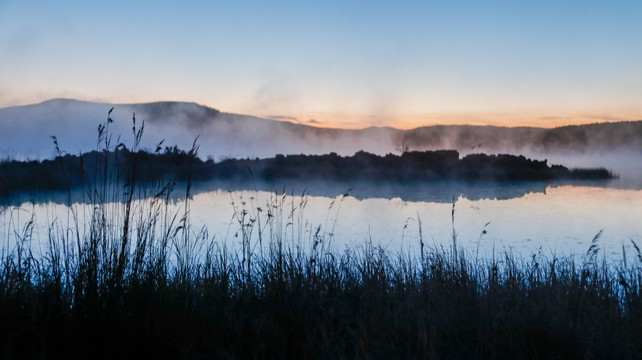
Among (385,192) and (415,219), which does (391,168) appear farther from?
(415,219)

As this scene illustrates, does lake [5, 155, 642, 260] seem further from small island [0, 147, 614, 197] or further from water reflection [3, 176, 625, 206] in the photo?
small island [0, 147, 614, 197]

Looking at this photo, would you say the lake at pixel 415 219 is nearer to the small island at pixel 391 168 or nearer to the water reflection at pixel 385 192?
the water reflection at pixel 385 192

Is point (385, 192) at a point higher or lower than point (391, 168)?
lower

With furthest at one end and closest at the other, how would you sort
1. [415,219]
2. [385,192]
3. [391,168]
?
[391,168], [385,192], [415,219]

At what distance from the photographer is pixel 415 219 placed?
37.6 ft

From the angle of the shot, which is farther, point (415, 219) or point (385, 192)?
point (385, 192)

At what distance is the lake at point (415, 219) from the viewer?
8164mm

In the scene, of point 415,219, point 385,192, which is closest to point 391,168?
point 385,192

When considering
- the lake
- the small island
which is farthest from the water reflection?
the small island

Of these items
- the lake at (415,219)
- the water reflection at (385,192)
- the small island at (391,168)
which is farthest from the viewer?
the small island at (391,168)

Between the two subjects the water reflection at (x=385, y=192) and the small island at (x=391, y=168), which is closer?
the water reflection at (x=385, y=192)

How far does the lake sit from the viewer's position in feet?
26.8

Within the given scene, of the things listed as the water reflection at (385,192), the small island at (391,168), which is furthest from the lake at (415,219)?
the small island at (391,168)

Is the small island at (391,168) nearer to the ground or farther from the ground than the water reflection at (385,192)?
farther from the ground
